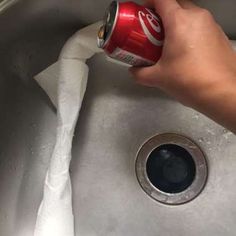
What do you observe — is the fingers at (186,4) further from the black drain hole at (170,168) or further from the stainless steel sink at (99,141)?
the black drain hole at (170,168)

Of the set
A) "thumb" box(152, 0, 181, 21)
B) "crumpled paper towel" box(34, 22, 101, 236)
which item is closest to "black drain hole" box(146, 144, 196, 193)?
"crumpled paper towel" box(34, 22, 101, 236)

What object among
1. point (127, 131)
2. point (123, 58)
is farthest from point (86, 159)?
point (123, 58)

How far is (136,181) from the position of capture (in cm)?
69

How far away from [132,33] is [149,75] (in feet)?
0.16

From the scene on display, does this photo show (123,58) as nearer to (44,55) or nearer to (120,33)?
(120,33)

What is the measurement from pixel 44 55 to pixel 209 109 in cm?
25

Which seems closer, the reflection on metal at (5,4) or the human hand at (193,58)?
the human hand at (193,58)

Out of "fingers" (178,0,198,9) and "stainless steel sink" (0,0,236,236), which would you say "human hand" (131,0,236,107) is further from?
"stainless steel sink" (0,0,236,236)

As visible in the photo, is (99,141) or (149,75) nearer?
(149,75)

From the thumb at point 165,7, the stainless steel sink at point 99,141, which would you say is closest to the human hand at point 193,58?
the thumb at point 165,7

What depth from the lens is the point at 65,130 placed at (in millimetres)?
644

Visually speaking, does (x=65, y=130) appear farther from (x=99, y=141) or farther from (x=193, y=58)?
(x=193, y=58)

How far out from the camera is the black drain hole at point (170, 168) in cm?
69

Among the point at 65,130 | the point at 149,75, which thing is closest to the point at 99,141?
the point at 65,130
